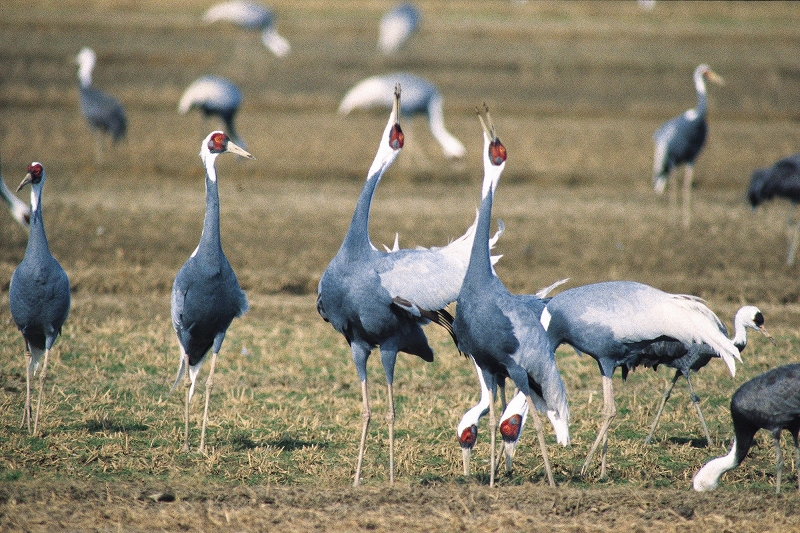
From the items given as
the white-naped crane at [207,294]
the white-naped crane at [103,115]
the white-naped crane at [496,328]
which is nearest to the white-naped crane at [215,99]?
the white-naped crane at [103,115]

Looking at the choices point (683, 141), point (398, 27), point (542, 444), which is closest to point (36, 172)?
point (542, 444)

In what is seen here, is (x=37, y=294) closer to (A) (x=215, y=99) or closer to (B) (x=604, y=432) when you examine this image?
(B) (x=604, y=432)

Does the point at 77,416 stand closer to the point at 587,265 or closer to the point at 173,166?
the point at 587,265

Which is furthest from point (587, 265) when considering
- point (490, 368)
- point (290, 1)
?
point (290, 1)

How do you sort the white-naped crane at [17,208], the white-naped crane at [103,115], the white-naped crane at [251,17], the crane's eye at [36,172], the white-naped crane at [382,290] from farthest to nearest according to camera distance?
1. the white-naped crane at [251,17]
2. the white-naped crane at [103,115]
3. the white-naped crane at [17,208]
4. the crane's eye at [36,172]
5. the white-naped crane at [382,290]

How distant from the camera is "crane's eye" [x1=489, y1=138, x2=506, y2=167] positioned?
4.79 metres

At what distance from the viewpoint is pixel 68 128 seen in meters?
16.4

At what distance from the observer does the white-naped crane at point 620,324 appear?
536 centimetres

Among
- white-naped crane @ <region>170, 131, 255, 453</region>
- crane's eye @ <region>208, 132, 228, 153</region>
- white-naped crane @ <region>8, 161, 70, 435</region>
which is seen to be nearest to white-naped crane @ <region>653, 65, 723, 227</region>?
→ crane's eye @ <region>208, 132, 228, 153</region>

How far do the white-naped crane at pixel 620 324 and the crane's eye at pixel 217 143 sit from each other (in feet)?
6.63

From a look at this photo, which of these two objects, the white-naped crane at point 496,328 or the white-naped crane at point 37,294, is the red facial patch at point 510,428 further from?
the white-naped crane at point 37,294

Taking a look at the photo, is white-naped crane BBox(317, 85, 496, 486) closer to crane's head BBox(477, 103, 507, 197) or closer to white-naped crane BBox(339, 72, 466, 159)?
crane's head BBox(477, 103, 507, 197)

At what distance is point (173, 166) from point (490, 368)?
1023 cm

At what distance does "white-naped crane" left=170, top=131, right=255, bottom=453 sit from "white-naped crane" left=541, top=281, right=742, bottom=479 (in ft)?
5.60
